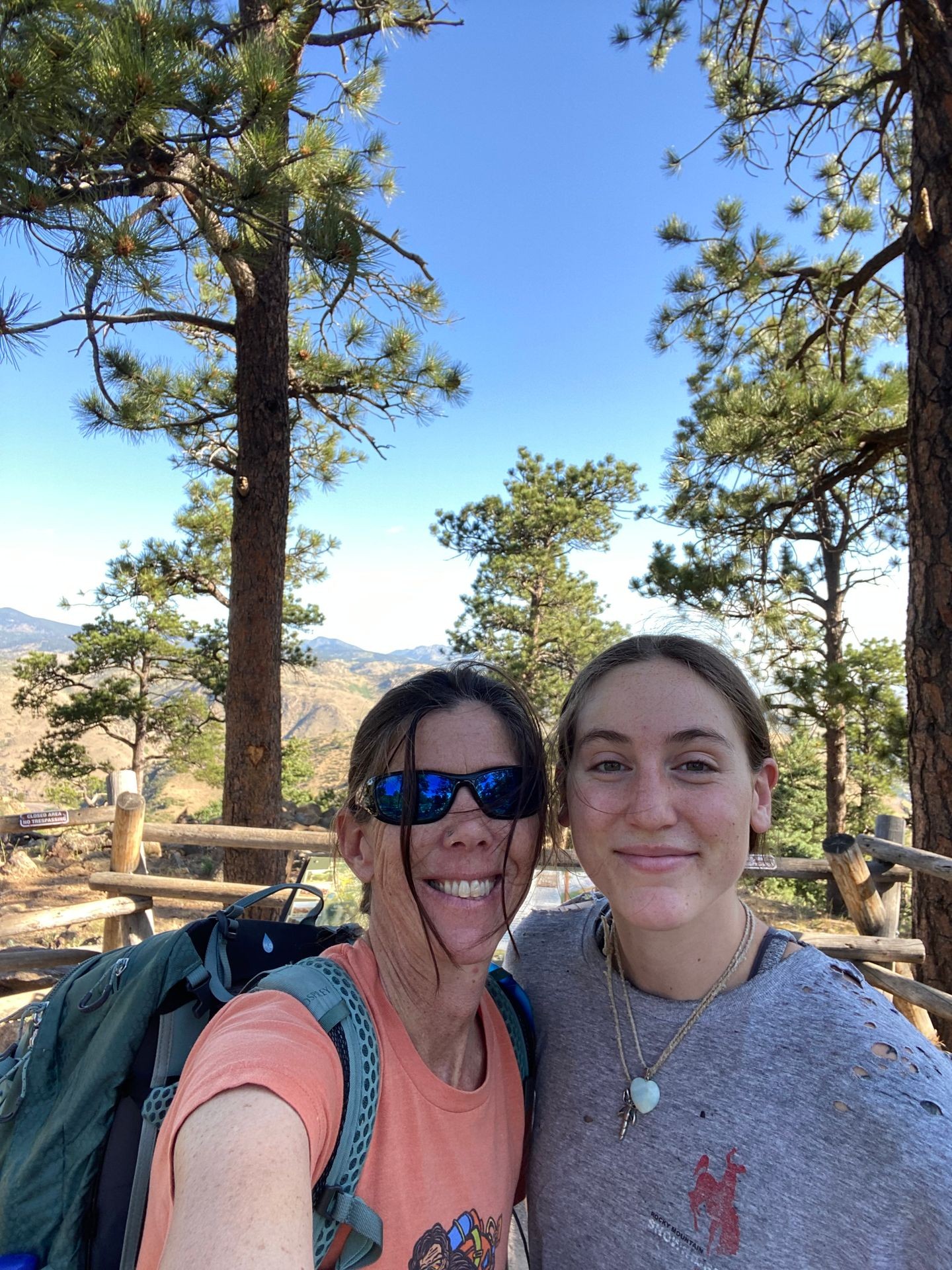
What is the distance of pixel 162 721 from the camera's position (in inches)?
529

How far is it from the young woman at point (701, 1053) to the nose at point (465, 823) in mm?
144

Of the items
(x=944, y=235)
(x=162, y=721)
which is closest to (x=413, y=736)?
(x=944, y=235)

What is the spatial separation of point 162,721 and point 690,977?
13.9 meters

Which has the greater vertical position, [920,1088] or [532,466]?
[532,466]

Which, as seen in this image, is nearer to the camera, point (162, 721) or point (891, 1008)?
point (891, 1008)

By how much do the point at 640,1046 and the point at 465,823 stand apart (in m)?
0.41

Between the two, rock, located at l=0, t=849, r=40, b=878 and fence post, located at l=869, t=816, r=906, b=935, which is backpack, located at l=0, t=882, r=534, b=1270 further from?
rock, located at l=0, t=849, r=40, b=878

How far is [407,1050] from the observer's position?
3.12 feet

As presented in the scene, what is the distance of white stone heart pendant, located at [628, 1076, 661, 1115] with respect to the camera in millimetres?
968

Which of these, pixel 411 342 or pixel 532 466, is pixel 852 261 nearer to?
pixel 411 342

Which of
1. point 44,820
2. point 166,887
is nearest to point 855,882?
point 166,887

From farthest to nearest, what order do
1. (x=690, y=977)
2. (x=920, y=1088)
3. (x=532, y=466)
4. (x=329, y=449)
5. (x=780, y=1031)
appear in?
1. (x=532, y=466)
2. (x=329, y=449)
3. (x=690, y=977)
4. (x=780, y=1031)
5. (x=920, y=1088)

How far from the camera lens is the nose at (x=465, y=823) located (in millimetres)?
1063

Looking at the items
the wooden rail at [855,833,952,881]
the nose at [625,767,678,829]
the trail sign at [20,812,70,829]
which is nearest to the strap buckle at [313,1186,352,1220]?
the nose at [625,767,678,829]
